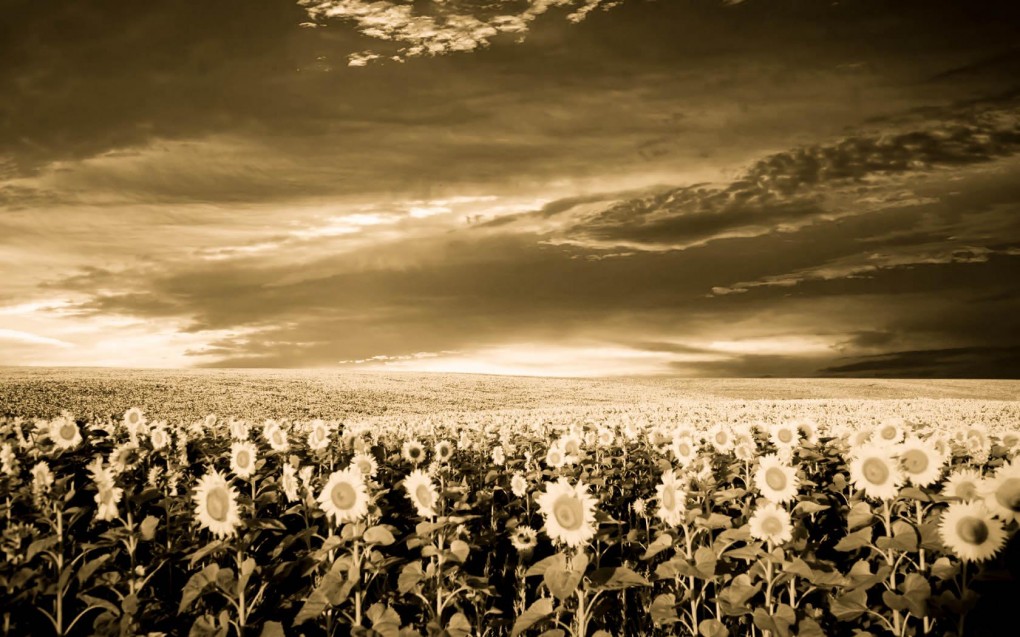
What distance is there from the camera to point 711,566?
4.87m

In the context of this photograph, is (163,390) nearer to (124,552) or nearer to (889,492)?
(124,552)

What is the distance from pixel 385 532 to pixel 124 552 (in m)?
4.48

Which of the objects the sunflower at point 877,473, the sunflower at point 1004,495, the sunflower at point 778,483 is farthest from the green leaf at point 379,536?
the sunflower at point 1004,495

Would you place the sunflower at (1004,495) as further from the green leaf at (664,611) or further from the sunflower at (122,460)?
the sunflower at (122,460)

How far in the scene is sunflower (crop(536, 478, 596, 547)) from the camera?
4.43 m

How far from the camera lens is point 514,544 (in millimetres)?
5953

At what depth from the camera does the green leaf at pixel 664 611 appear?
5000 millimetres

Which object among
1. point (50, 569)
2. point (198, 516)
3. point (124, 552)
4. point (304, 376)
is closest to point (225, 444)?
point (124, 552)

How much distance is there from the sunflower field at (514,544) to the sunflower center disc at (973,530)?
1 cm

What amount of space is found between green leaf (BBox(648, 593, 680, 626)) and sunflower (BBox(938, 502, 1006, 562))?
181cm

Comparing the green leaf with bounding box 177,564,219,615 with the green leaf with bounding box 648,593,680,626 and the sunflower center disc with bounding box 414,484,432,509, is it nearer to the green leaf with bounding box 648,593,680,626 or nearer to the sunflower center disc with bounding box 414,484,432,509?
the sunflower center disc with bounding box 414,484,432,509

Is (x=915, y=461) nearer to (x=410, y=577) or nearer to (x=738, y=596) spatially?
(x=738, y=596)

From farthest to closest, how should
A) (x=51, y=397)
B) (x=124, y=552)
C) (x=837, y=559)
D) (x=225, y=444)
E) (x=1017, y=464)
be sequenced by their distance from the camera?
(x=51, y=397) < (x=225, y=444) < (x=837, y=559) < (x=124, y=552) < (x=1017, y=464)

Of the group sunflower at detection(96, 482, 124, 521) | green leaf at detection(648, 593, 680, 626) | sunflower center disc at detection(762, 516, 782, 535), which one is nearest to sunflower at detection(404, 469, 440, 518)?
green leaf at detection(648, 593, 680, 626)
